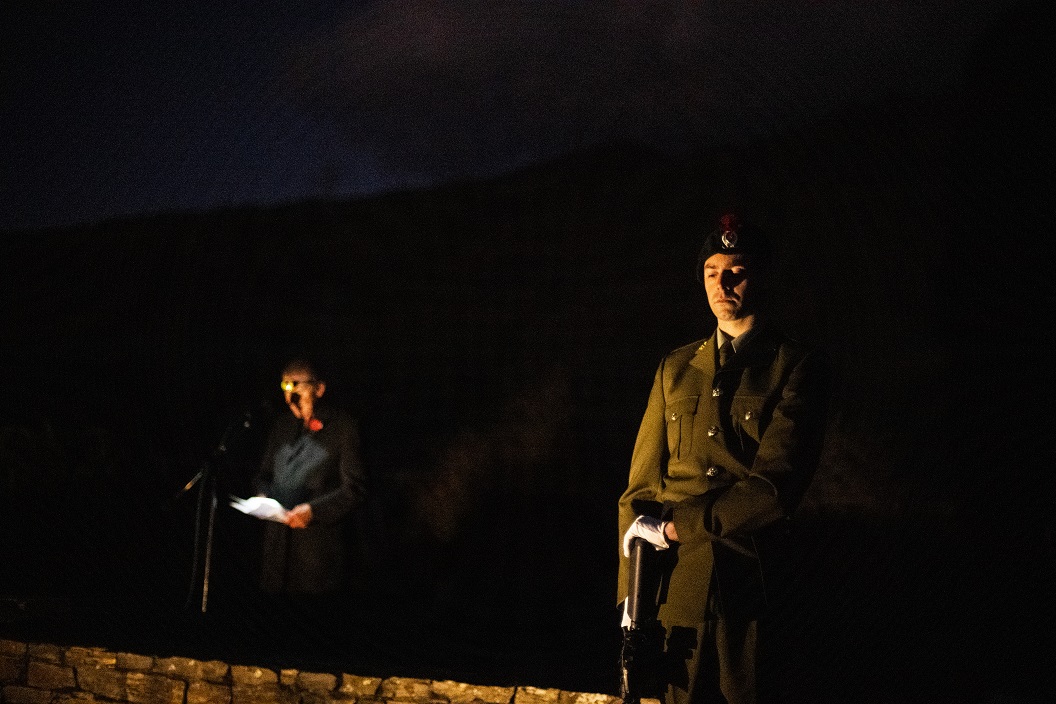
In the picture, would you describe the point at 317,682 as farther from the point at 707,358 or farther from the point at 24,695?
the point at 707,358

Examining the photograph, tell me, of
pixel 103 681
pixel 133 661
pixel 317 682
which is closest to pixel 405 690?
pixel 317 682

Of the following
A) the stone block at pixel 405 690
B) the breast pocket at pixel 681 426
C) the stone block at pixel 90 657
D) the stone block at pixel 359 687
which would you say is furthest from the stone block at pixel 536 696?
the stone block at pixel 90 657

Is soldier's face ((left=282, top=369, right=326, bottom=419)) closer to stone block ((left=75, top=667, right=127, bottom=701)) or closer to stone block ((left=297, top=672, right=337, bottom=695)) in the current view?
stone block ((left=297, top=672, right=337, bottom=695))

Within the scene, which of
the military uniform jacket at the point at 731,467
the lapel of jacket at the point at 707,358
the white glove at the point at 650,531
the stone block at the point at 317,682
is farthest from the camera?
the stone block at the point at 317,682

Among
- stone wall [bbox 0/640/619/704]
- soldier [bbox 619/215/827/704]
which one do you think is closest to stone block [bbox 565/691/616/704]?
stone wall [bbox 0/640/619/704]

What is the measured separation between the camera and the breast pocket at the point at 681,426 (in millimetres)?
2643

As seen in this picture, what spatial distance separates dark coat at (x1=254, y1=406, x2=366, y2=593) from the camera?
482cm

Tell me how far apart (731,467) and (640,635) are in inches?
19.7

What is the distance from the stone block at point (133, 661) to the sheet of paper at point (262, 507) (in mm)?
791

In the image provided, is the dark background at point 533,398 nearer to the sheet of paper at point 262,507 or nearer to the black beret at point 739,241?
the sheet of paper at point 262,507

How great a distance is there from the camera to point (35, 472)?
29.2 ft

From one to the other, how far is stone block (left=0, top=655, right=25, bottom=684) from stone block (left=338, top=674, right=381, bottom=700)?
176cm

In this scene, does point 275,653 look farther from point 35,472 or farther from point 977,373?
point 35,472

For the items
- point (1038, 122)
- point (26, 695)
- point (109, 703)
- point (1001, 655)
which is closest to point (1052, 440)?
point (1001, 655)
